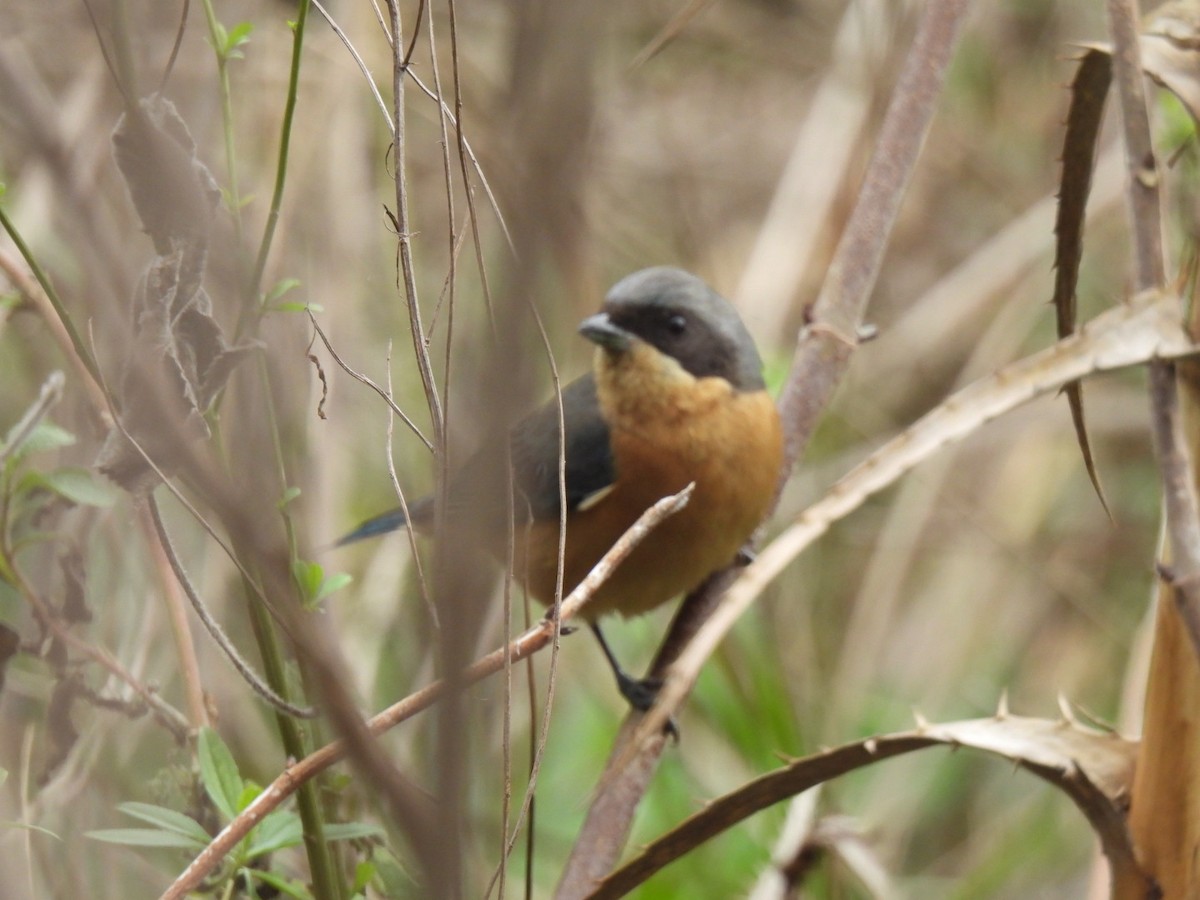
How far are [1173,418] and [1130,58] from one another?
1.64 ft

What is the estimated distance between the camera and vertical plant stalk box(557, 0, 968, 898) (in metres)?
2.08

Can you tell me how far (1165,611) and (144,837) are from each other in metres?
1.33

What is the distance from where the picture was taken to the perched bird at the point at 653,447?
3334 millimetres

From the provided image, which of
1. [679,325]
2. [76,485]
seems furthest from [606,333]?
[76,485]

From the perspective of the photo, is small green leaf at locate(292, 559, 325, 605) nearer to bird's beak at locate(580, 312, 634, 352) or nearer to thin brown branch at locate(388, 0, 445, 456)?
thin brown branch at locate(388, 0, 445, 456)

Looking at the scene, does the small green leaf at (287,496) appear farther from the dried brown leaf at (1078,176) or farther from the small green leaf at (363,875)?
the dried brown leaf at (1078,176)

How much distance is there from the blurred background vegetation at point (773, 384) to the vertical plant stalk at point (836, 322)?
21cm

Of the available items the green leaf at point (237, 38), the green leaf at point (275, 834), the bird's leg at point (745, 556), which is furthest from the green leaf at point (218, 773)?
the bird's leg at point (745, 556)

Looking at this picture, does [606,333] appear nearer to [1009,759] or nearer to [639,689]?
[639,689]

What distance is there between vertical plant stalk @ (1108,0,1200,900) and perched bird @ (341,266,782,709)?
1.52 m

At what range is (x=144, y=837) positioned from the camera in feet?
4.97

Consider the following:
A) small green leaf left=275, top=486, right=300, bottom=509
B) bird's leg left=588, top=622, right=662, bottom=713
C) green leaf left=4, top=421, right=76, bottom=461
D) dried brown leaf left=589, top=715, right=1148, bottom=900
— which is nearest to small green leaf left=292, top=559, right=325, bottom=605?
small green leaf left=275, top=486, right=300, bottom=509

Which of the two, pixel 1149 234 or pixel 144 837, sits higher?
pixel 1149 234

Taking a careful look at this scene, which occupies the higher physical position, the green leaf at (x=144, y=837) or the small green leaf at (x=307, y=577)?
the small green leaf at (x=307, y=577)
